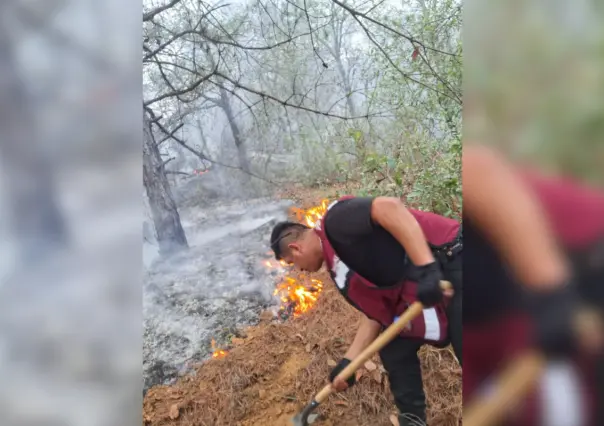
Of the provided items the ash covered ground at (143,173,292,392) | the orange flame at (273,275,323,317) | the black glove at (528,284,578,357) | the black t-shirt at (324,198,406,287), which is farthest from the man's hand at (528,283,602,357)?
the ash covered ground at (143,173,292,392)

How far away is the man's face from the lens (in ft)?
4.59

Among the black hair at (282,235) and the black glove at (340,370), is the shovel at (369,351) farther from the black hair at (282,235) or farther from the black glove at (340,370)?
the black hair at (282,235)

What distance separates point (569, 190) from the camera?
0.87 meters

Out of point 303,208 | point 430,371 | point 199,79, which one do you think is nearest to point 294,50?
point 199,79

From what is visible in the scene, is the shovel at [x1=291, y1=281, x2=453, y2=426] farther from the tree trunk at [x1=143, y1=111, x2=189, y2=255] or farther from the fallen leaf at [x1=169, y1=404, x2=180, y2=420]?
the tree trunk at [x1=143, y1=111, x2=189, y2=255]

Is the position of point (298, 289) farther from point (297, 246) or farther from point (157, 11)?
point (157, 11)

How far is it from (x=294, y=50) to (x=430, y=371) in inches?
46.9

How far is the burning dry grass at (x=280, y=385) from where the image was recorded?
1.42 m

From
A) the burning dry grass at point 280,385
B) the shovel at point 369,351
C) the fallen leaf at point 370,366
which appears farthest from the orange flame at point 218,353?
the fallen leaf at point 370,366

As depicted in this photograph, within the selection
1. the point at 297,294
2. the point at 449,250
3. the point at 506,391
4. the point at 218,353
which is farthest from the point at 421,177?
the point at 218,353

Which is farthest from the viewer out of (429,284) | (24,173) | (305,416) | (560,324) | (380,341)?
(305,416)

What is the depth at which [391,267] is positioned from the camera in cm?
127

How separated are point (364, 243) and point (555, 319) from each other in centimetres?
54

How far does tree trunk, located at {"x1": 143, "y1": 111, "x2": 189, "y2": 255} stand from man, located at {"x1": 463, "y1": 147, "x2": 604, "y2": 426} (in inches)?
37.7
